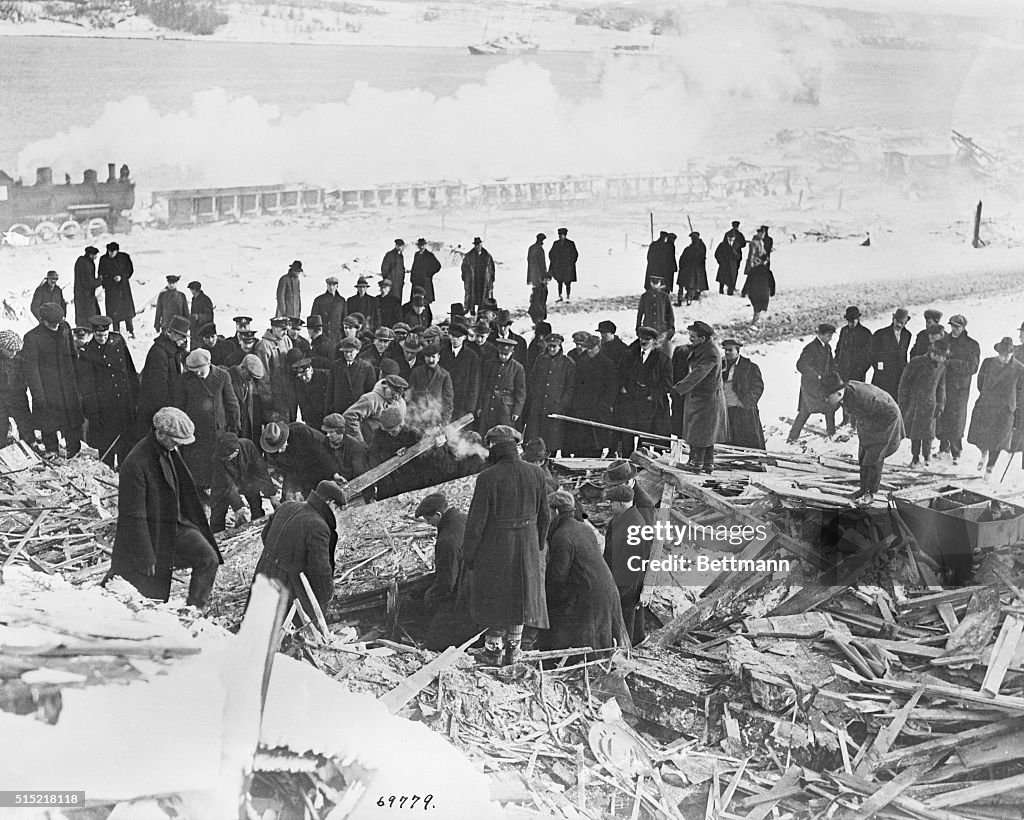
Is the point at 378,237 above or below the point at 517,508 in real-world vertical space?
above

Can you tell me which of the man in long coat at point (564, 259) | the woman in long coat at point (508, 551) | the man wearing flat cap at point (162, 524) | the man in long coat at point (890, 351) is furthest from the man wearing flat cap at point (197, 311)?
the man in long coat at point (890, 351)

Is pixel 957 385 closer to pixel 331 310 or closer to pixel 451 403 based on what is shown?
pixel 451 403

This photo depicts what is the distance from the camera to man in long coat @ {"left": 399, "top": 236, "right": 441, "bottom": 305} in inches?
177

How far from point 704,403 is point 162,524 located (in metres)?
2.37

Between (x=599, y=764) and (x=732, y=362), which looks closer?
(x=599, y=764)

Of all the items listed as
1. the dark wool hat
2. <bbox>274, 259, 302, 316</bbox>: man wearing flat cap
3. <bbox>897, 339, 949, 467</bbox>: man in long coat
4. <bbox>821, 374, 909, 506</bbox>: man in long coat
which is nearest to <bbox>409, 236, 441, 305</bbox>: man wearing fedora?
<bbox>274, 259, 302, 316</bbox>: man wearing flat cap

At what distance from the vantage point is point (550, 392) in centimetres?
453

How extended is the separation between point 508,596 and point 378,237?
165 cm

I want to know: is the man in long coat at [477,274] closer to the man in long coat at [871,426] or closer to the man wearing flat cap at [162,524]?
the man wearing flat cap at [162,524]

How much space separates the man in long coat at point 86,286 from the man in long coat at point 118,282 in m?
0.03

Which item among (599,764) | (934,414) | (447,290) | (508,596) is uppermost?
(447,290)

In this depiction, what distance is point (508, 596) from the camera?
4352 millimetres

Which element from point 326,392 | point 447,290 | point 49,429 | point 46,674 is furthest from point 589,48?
point 46,674

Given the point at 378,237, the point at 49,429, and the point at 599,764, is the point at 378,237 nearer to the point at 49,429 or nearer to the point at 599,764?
the point at 49,429
